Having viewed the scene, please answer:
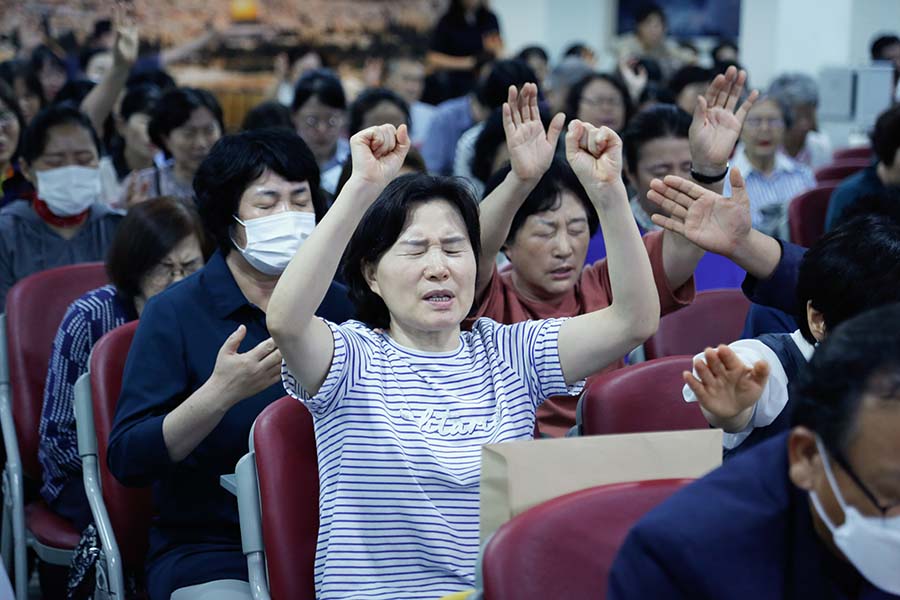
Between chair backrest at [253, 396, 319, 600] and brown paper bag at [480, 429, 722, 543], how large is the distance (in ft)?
1.55

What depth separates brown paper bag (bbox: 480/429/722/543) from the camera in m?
1.45

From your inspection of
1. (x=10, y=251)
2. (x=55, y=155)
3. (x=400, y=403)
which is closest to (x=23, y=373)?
(x=10, y=251)

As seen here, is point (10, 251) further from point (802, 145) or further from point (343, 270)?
point (802, 145)

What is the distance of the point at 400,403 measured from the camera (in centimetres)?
185

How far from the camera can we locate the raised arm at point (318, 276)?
170 centimetres

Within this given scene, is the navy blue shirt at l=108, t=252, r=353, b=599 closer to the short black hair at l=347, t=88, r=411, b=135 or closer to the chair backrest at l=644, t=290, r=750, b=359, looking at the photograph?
the chair backrest at l=644, t=290, r=750, b=359

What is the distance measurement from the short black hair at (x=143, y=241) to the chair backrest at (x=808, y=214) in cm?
236

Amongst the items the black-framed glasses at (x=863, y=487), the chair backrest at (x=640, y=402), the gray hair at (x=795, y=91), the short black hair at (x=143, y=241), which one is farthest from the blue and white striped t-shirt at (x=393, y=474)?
the gray hair at (x=795, y=91)

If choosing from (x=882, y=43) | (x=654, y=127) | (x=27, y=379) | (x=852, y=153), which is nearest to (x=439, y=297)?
(x=27, y=379)

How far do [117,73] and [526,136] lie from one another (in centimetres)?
280

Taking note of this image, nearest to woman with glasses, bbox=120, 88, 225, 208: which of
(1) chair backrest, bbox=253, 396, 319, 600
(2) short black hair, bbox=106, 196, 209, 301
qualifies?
(2) short black hair, bbox=106, 196, 209, 301

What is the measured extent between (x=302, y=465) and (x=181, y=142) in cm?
232

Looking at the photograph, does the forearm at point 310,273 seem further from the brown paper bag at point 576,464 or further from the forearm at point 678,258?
the forearm at point 678,258

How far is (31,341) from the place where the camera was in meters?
2.79
